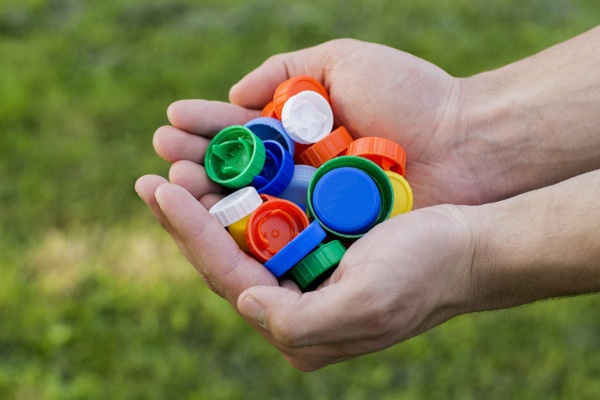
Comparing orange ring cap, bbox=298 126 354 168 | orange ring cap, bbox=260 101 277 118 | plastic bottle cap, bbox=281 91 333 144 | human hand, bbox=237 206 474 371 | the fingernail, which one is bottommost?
human hand, bbox=237 206 474 371

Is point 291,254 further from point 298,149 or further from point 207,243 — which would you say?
point 298,149

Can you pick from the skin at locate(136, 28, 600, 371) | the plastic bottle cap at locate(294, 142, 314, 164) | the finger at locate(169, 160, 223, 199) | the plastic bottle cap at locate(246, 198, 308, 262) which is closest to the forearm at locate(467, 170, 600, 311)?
the skin at locate(136, 28, 600, 371)

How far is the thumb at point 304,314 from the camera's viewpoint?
2.19 metres

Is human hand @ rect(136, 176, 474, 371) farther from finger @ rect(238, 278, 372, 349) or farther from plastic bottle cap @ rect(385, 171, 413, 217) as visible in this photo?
plastic bottle cap @ rect(385, 171, 413, 217)

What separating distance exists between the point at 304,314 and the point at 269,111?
51.3 inches

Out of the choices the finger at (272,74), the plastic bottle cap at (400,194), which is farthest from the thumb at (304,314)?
the finger at (272,74)

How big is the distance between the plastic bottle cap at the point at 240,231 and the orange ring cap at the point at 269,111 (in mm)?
634

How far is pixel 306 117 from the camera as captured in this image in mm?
3168

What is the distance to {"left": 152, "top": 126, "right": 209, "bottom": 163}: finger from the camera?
118 inches

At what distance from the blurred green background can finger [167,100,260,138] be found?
1.03 metres

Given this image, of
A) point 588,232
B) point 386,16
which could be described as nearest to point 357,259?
point 588,232

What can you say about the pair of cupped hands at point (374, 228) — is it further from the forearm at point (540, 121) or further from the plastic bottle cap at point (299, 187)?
the plastic bottle cap at point (299, 187)

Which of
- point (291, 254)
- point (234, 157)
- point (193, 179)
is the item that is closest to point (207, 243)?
point (291, 254)

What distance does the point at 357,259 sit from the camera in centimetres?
238
